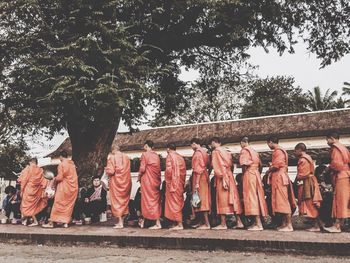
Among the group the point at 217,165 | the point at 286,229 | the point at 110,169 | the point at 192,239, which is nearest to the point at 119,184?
the point at 110,169

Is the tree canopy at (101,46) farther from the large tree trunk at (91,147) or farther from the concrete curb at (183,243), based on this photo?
the concrete curb at (183,243)

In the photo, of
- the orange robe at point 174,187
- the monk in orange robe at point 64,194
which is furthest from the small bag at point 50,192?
the orange robe at point 174,187

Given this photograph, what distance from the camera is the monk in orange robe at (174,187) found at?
29.0 feet

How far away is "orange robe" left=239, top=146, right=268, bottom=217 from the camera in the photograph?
8227 millimetres

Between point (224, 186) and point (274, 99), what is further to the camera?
point (274, 99)

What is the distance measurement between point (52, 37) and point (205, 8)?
3.96 meters

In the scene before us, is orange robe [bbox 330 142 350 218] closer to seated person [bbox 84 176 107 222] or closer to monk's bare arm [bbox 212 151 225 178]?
monk's bare arm [bbox 212 151 225 178]

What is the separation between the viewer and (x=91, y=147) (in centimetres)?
1276

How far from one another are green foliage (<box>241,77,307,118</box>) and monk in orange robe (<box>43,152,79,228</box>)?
29554 mm

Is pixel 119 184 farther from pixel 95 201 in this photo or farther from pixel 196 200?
pixel 196 200

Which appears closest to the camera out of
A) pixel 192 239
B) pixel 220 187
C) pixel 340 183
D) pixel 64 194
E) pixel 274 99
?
pixel 192 239

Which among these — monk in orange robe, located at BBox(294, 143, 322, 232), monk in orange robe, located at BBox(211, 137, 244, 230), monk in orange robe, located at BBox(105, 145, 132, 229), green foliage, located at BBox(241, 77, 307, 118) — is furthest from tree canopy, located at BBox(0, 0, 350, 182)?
green foliage, located at BBox(241, 77, 307, 118)

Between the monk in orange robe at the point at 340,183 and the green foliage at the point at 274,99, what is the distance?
3035 cm

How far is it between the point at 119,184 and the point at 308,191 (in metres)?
4.03
